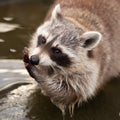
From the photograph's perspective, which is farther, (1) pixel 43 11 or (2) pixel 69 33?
(1) pixel 43 11

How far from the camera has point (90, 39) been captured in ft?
16.5

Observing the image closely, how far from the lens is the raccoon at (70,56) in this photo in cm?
486

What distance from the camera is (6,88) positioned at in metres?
5.62

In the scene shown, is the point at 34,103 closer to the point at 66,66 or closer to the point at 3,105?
the point at 3,105

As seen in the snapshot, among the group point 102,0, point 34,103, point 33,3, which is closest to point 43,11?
point 33,3

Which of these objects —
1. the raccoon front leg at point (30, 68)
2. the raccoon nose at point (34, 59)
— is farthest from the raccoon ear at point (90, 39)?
the raccoon nose at point (34, 59)

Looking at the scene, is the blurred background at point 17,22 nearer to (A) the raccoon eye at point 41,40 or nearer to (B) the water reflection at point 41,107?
(B) the water reflection at point 41,107

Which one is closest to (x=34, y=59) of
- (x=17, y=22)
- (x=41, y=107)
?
(x=41, y=107)

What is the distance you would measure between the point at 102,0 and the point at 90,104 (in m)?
1.30

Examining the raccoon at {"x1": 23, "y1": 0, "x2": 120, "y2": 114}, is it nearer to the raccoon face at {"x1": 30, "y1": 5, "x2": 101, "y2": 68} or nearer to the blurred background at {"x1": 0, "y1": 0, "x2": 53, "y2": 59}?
the raccoon face at {"x1": 30, "y1": 5, "x2": 101, "y2": 68}

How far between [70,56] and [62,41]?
0.18m

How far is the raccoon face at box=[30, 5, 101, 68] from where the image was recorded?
4.80m

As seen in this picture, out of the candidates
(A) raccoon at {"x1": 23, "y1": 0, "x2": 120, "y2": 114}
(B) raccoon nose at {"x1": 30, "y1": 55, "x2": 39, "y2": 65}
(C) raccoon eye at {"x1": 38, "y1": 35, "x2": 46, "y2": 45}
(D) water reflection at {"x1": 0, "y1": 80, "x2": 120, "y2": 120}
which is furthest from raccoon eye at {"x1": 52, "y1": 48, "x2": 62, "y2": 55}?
(D) water reflection at {"x1": 0, "y1": 80, "x2": 120, "y2": 120}

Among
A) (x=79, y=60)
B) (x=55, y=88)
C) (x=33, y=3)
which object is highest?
(x=79, y=60)
